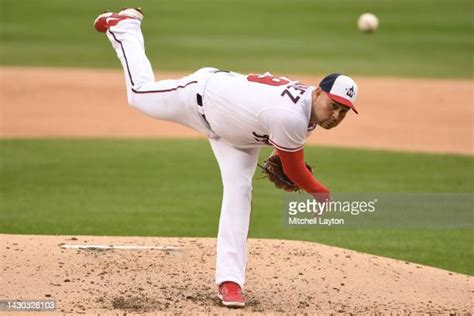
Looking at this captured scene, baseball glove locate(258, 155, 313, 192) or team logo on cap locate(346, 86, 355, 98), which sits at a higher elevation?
team logo on cap locate(346, 86, 355, 98)

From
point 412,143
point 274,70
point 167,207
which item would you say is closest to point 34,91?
point 274,70

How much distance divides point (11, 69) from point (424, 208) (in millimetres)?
13644

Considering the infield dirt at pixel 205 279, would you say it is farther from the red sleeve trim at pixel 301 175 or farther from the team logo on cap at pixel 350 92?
the team logo on cap at pixel 350 92

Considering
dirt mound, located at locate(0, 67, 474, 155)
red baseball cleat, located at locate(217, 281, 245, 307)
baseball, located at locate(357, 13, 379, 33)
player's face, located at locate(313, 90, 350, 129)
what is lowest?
red baseball cleat, located at locate(217, 281, 245, 307)

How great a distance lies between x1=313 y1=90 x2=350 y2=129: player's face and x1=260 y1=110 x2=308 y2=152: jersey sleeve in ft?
0.40

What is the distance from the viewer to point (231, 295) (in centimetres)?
673

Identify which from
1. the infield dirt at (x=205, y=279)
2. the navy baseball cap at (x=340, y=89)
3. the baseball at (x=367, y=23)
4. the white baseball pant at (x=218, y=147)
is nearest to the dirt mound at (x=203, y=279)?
the infield dirt at (x=205, y=279)

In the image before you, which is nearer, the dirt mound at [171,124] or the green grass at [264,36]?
the dirt mound at [171,124]

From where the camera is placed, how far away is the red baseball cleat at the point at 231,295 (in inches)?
265

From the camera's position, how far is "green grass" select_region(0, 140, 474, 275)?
33.2 feet

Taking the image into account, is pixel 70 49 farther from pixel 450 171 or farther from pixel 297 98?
pixel 297 98

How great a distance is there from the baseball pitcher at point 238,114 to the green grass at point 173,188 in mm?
2986

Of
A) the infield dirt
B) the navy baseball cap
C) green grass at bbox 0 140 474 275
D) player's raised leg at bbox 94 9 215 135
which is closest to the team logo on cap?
the navy baseball cap

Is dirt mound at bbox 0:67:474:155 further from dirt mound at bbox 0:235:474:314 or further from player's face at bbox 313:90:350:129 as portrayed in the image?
player's face at bbox 313:90:350:129
